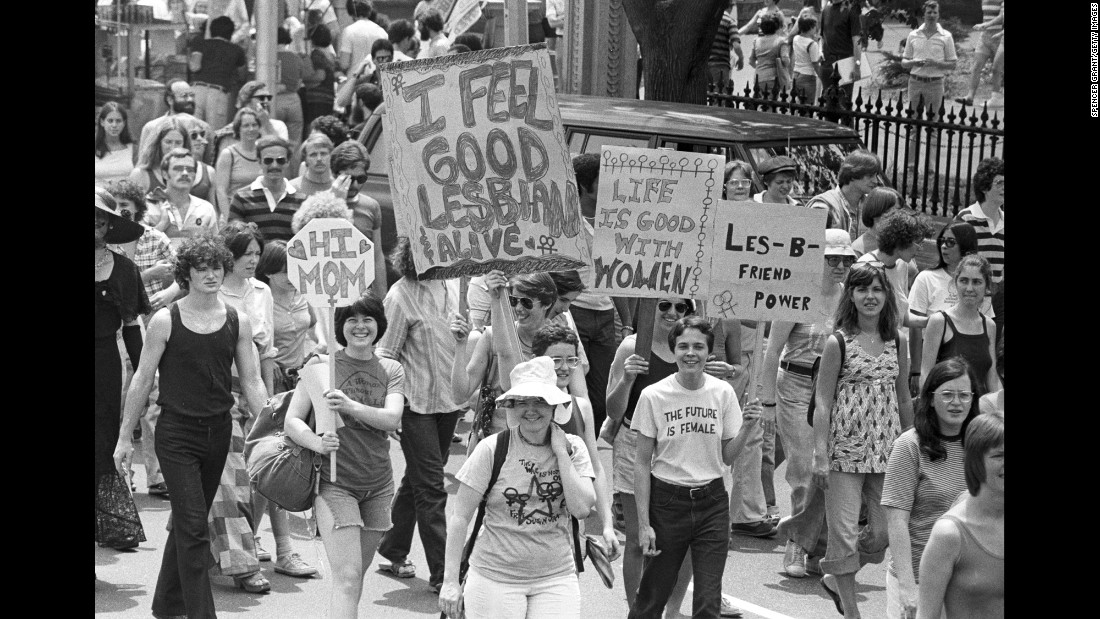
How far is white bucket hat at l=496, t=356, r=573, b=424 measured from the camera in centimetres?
594

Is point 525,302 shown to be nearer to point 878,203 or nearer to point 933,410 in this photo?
→ point 933,410

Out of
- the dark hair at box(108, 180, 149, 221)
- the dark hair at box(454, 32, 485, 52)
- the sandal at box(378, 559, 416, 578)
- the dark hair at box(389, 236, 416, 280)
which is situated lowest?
the sandal at box(378, 559, 416, 578)

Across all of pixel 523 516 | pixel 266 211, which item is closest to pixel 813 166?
pixel 266 211

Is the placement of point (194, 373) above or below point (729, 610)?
above

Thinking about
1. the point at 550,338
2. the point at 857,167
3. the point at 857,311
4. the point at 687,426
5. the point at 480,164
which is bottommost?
the point at 687,426

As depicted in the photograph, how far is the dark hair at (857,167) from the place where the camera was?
33.7 ft

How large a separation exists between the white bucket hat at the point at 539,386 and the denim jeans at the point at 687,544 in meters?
0.83

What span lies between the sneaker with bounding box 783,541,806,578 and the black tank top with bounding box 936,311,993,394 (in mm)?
1191

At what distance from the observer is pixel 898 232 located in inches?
340

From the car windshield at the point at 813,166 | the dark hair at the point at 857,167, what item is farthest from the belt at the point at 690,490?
the car windshield at the point at 813,166

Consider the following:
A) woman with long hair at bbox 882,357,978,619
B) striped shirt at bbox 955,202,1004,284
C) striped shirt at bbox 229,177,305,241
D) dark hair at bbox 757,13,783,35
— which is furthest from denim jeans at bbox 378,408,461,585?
dark hair at bbox 757,13,783,35

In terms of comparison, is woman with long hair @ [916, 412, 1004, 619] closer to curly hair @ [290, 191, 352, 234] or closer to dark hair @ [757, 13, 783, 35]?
curly hair @ [290, 191, 352, 234]

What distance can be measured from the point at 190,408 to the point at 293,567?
1.37m

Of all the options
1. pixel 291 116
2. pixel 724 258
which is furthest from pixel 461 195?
pixel 291 116
